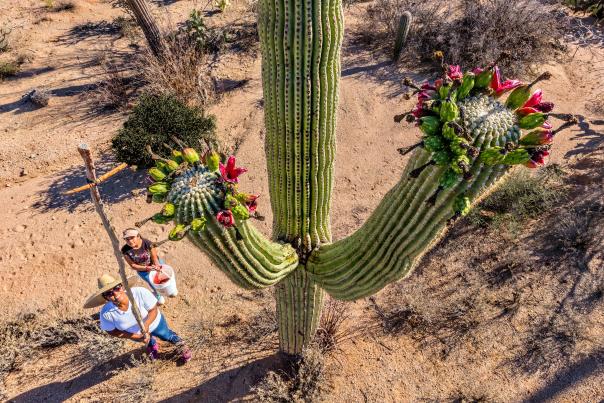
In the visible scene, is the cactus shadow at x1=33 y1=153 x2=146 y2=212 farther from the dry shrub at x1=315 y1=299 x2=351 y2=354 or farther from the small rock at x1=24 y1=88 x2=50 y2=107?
the dry shrub at x1=315 y1=299 x2=351 y2=354

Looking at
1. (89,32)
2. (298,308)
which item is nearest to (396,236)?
(298,308)

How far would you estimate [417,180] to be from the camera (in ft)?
9.04

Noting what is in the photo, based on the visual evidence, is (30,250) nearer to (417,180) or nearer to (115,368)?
(115,368)

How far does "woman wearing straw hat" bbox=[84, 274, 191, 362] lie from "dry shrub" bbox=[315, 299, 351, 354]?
2069 millimetres

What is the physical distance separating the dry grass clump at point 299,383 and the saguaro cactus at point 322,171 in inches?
55.8

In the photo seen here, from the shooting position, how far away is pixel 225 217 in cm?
279

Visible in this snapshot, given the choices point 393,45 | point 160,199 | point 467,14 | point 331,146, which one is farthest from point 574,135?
point 160,199

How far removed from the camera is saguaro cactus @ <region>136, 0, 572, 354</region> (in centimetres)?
240

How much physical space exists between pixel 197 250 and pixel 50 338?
7.56 ft

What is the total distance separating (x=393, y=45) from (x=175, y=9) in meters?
5.90

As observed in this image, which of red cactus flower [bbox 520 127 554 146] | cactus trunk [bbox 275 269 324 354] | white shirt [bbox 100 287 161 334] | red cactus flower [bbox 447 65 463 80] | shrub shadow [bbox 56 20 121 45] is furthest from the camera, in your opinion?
shrub shadow [bbox 56 20 121 45]

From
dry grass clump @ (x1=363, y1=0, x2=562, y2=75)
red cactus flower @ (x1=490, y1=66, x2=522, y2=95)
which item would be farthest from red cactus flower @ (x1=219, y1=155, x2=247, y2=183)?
dry grass clump @ (x1=363, y1=0, x2=562, y2=75)

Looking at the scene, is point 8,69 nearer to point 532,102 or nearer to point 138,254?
point 138,254

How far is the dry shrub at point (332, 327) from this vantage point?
5609 millimetres
